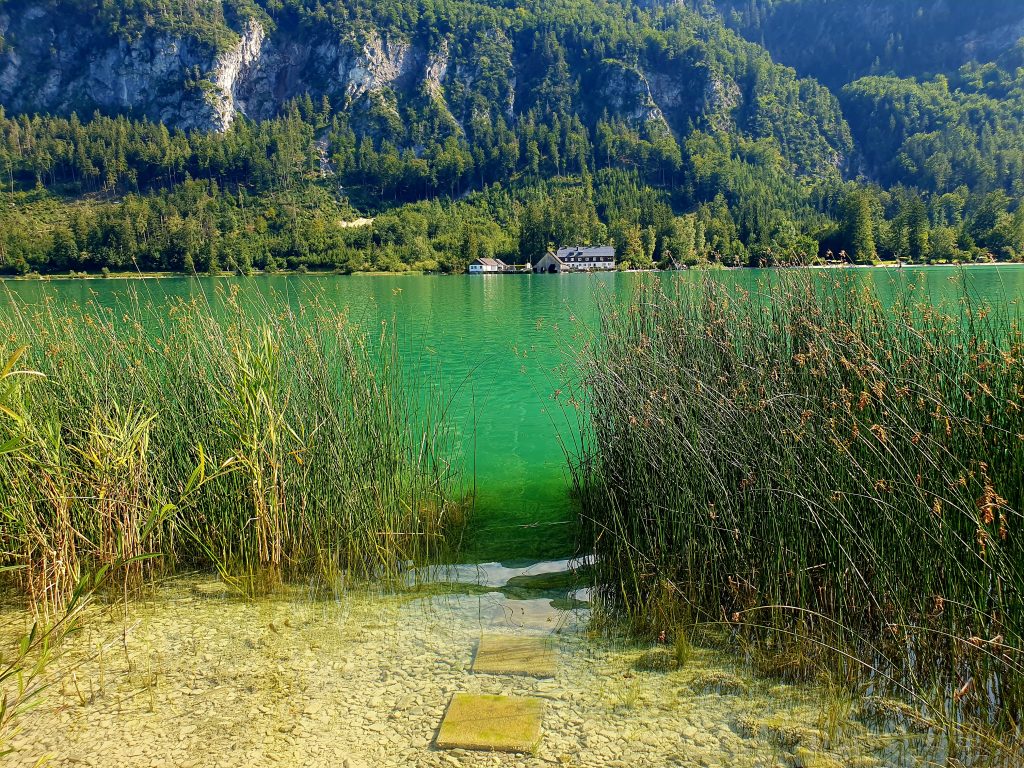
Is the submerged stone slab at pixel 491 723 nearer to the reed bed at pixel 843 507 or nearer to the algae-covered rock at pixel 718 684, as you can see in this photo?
the algae-covered rock at pixel 718 684

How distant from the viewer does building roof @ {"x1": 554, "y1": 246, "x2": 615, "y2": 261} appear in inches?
3344

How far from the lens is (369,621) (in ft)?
13.8

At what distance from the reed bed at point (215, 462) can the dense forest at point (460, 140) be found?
5916 cm

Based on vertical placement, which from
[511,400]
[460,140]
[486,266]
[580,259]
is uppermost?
[460,140]

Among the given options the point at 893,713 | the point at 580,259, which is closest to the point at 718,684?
the point at 893,713

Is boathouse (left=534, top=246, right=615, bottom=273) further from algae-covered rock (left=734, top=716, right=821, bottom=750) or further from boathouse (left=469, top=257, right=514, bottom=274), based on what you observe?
algae-covered rock (left=734, top=716, right=821, bottom=750)

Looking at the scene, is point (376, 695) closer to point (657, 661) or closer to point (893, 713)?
point (657, 661)

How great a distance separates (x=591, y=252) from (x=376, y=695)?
278 ft

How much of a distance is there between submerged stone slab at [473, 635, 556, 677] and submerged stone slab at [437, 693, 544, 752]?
239 millimetres

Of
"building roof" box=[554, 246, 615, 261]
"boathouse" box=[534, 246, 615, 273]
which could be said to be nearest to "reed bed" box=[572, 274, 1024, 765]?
"boathouse" box=[534, 246, 615, 273]

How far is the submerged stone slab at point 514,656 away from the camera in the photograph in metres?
3.60

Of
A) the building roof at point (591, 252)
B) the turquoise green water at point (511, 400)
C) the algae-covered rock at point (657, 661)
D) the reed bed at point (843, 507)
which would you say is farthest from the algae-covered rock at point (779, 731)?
the building roof at point (591, 252)

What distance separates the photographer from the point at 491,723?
10.3 feet

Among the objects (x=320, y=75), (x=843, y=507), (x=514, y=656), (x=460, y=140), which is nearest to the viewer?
(x=843, y=507)
